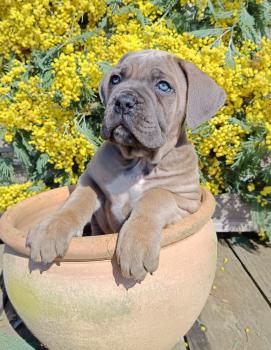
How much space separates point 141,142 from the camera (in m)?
2.01

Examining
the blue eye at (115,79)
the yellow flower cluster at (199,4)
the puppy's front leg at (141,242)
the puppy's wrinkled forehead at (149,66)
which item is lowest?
the puppy's front leg at (141,242)

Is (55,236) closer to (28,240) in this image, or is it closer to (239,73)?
(28,240)

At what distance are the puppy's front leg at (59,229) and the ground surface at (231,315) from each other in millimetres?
907

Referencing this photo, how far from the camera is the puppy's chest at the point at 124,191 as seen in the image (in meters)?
2.21

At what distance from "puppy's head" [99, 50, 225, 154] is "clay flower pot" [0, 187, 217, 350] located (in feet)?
1.66

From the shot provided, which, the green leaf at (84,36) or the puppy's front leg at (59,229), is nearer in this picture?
the puppy's front leg at (59,229)

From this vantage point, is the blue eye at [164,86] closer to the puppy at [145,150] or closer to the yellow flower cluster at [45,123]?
the puppy at [145,150]

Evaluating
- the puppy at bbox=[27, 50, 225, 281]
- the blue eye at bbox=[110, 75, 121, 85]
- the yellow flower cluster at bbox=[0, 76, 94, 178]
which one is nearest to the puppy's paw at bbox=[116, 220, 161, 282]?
the puppy at bbox=[27, 50, 225, 281]

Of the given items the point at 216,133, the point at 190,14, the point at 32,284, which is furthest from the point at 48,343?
the point at 190,14

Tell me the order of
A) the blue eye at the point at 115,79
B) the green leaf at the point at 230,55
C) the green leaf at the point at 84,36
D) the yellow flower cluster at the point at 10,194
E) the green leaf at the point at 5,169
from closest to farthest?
1. the blue eye at the point at 115,79
2. the green leaf at the point at 230,55
3. the green leaf at the point at 84,36
4. the yellow flower cluster at the point at 10,194
5. the green leaf at the point at 5,169

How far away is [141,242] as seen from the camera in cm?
167

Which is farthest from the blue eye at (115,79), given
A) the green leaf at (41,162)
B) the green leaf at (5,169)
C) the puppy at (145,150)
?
the green leaf at (5,169)

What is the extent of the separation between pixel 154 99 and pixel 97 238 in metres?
0.83

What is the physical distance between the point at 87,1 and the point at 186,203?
1940 millimetres
